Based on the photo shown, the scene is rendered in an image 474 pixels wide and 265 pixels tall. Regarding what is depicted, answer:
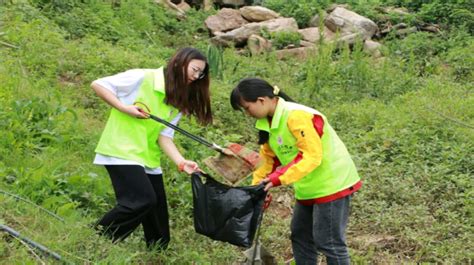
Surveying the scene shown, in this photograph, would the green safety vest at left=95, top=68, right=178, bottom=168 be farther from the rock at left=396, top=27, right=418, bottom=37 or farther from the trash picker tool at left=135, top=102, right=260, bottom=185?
the rock at left=396, top=27, right=418, bottom=37

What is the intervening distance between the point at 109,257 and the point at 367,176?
302 cm

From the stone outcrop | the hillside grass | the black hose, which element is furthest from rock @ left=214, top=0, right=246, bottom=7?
the black hose

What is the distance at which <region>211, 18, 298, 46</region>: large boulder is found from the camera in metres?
11.8

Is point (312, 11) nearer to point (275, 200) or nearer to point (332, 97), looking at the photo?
point (332, 97)

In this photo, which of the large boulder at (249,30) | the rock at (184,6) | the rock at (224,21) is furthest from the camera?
the rock at (184,6)

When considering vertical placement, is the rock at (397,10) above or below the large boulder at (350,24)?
below

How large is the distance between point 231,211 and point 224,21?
9.91 metres

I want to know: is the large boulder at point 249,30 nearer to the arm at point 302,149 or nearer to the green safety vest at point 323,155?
the green safety vest at point 323,155

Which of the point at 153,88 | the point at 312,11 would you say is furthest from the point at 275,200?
the point at 312,11

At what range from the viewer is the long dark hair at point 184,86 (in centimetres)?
346

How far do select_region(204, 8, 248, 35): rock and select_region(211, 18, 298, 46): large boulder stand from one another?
0.54 m

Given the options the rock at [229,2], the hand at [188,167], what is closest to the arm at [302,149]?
the hand at [188,167]

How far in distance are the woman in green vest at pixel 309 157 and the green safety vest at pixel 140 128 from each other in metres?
0.51

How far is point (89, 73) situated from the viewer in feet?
23.5
